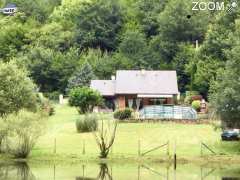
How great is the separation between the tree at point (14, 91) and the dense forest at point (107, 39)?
28.7 m

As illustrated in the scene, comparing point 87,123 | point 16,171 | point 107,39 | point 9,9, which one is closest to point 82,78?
point 107,39

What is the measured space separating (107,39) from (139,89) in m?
35.5

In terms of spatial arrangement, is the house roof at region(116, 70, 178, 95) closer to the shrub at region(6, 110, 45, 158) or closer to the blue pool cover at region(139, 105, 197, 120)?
the blue pool cover at region(139, 105, 197, 120)

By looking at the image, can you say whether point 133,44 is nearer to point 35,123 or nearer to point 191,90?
point 191,90

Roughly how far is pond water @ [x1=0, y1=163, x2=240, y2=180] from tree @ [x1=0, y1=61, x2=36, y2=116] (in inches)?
341

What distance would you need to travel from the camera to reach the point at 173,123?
202 ft

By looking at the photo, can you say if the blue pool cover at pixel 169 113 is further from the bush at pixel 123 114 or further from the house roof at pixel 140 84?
the house roof at pixel 140 84

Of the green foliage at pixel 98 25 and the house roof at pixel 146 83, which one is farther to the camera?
the green foliage at pixel 98 25

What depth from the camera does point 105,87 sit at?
82.0 metres

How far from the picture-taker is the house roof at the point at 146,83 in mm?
79750

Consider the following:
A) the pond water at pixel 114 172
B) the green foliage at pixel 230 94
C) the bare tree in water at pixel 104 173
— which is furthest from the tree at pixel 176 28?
the bare tree in water at pixel 104 173

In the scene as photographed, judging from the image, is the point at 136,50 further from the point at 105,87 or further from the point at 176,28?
the point at 105,87

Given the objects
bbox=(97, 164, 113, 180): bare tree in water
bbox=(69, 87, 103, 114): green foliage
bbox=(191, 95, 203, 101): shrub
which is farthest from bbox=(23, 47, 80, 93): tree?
bbox=(97, 164, 113, 180): bare tree in water

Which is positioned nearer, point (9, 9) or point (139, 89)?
point (139, 89)
